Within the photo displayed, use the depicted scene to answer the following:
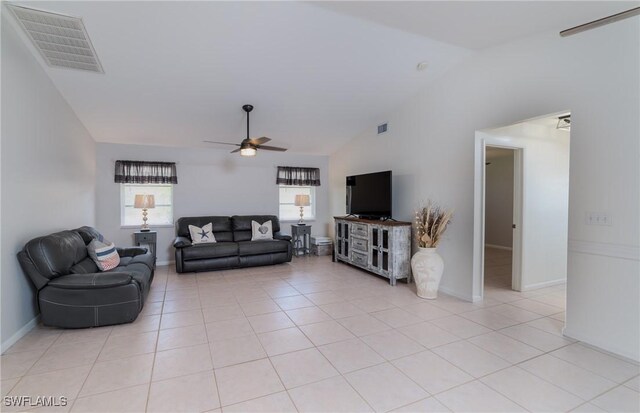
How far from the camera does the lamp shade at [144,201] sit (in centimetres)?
554

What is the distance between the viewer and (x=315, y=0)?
9.38 ft

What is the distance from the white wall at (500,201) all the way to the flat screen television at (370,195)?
4284mm

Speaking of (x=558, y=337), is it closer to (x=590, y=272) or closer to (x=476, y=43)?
(x=590, y=272)

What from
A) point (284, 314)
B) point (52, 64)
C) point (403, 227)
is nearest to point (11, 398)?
point (284, 314)

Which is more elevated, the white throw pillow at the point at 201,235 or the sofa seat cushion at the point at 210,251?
the white throw pillow at the point at 201,235

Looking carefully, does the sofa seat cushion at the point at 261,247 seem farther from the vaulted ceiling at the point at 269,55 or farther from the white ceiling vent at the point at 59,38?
the white ceiling vent at the point at 59,38

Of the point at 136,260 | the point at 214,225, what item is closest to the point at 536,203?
the point at 214,225

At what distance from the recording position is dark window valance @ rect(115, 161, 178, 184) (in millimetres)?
5758

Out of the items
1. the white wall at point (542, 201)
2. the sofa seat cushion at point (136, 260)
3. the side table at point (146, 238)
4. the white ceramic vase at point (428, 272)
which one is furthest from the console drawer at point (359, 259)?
the side table at point (146, 238)

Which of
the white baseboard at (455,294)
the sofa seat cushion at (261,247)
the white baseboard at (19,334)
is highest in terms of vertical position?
the sofa seat cushion at (261,247)

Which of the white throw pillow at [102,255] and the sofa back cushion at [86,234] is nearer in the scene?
the white throw pillow at [102,255]

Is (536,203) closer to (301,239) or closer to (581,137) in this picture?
(581,137)

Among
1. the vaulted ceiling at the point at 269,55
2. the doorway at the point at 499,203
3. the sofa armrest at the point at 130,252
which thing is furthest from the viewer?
the doorway at the point at 499,203

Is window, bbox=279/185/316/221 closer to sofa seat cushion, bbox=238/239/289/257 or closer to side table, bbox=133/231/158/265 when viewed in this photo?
sofa seat cushion, bbox=238/239/289/257
